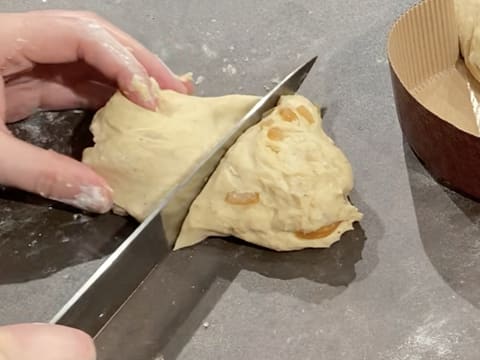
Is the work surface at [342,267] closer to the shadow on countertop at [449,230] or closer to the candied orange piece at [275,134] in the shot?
the shadow on countertop at [449,230]

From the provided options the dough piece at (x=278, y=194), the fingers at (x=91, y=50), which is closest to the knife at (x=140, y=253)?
the dough piece at (x=278, y=194)

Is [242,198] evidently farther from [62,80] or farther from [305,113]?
[62,80]

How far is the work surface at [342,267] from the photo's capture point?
1041mm

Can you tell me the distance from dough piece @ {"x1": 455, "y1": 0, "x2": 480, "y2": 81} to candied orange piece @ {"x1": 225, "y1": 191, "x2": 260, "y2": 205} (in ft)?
1.46

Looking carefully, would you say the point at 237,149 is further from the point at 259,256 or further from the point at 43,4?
the point at 43,4

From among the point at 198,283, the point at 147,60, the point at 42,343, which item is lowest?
the point at 198,283

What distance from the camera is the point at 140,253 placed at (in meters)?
1.08

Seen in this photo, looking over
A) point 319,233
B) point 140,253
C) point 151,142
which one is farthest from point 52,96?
point 319,233

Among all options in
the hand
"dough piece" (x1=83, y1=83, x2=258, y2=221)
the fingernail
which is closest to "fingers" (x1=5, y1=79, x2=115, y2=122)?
the hand

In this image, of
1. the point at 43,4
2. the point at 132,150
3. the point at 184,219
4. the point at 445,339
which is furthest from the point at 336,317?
the point at 43,4

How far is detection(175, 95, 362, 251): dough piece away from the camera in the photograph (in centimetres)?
108

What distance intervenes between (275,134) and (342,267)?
21 centimetres

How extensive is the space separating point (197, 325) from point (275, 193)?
0.70ft

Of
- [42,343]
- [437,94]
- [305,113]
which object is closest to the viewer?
[42,343]
